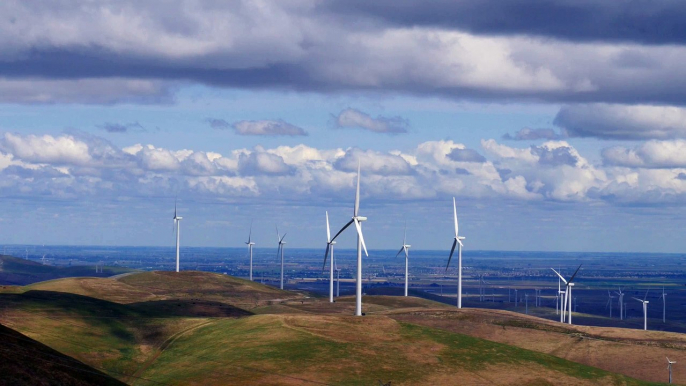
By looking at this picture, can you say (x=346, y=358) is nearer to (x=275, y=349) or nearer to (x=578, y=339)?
(x=275, y=349)

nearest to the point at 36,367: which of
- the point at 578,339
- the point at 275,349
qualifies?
the point at 275,349

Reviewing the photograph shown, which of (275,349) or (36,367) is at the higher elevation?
(36,367)

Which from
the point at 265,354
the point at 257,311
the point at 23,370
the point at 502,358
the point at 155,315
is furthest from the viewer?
the point at 257,311

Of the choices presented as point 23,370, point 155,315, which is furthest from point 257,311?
point 23,370

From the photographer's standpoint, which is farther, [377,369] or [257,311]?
[257,311]

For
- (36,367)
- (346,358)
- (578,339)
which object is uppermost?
(36,367)

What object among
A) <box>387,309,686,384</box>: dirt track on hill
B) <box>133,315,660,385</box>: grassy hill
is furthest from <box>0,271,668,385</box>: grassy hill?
<box>387,309,686,384</box>: dirt track on hill

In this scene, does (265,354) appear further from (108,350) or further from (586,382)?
(586,382)

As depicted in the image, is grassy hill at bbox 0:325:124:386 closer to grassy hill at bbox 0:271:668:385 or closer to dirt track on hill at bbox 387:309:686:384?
grassy hill at bbox 0:271:668:385
